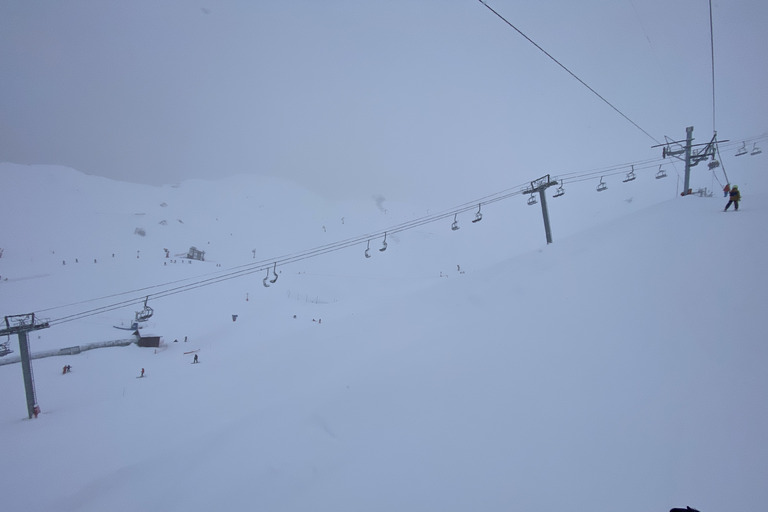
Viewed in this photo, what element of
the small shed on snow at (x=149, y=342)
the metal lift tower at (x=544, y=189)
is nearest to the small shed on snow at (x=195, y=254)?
the small shed on snow at (x=149, y=342)

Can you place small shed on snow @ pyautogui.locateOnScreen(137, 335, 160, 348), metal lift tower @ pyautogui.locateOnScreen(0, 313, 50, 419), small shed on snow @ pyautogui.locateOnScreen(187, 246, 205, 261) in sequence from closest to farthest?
metal lift tower @ pyautogui.locateOnScreen(0, 313, 50, 419), small shed on snow @ pyautogui.locateOnScreen(137, 335, 160, 348), small shed on snow @ pyautogui.locateOnScreen(187, 246, 205, 261)

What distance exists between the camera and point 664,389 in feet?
15.7

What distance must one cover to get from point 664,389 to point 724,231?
861cm

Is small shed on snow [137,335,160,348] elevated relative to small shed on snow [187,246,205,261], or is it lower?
lower

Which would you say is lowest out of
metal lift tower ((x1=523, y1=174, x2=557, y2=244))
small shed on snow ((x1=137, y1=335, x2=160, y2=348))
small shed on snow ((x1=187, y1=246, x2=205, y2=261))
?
small shed on snow ((x1=137, y1=335, x2=160, y2=348))

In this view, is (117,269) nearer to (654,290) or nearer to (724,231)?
(654,290)

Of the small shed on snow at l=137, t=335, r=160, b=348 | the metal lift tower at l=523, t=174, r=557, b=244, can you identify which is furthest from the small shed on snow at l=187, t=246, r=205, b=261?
the metal lift tower at l=523, t=174, r=557, b=244

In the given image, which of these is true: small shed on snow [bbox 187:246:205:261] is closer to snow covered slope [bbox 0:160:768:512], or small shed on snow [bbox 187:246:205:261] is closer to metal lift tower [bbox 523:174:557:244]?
snow covered slope [bbox 0:160:768:512]

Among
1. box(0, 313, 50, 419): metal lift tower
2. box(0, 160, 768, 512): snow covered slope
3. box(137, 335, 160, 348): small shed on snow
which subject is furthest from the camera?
box(137, 335, 160, 348): small shed on snow

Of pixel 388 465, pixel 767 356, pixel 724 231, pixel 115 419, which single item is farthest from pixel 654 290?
pixel 115 419

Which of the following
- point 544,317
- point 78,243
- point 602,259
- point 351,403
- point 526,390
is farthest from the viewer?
point 78,243

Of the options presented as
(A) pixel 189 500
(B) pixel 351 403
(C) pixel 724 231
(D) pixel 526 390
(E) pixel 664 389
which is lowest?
(A) pixel 189 500

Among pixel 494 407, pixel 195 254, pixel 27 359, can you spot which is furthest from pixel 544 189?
pixel 195 254

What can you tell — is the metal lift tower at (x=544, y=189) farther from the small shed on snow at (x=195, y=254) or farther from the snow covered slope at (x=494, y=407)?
the small shed on snow at (x=195, y=254)
